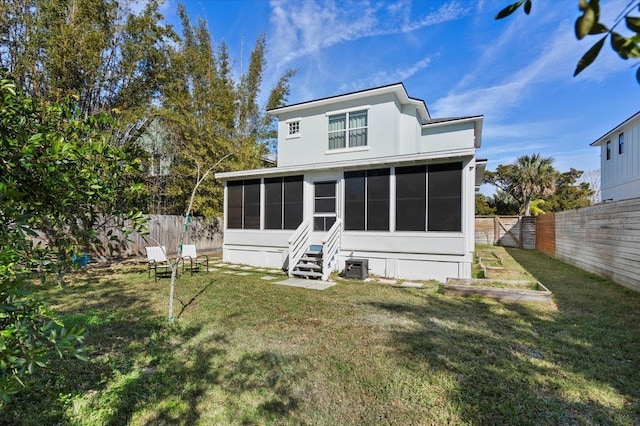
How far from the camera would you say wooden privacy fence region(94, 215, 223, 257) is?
41.0 ft

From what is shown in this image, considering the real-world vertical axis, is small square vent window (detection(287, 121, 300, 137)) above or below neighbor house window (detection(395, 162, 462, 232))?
above

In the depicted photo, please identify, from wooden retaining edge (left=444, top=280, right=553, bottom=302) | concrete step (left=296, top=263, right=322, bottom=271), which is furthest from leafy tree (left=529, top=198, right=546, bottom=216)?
concrete step (left=296, top=263, right=322, bottom=271)

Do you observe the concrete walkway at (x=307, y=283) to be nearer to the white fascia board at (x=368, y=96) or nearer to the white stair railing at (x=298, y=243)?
the white stair railing at (x=298, y=243)

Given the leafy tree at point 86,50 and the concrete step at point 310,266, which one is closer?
the concrete step at point 310,266

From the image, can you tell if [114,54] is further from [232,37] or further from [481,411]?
[481,411]

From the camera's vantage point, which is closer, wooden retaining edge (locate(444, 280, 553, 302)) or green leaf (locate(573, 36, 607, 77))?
green leaf (locate(573, 36, 607, 77))

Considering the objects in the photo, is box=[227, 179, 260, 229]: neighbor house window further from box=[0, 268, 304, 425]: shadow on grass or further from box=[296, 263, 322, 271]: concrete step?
box=[0, 268, 304, 425]: shadow on grass

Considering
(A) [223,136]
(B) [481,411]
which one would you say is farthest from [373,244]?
(A) [223,136]

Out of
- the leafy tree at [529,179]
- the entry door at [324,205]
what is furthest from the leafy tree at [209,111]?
the leafy tree at [529,179]

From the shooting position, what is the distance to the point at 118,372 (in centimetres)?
325

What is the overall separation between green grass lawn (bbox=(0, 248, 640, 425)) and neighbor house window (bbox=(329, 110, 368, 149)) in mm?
6546

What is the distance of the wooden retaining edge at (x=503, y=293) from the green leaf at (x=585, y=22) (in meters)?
6.57

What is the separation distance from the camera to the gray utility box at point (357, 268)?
8.34 metres

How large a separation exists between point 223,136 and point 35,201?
604 inches
